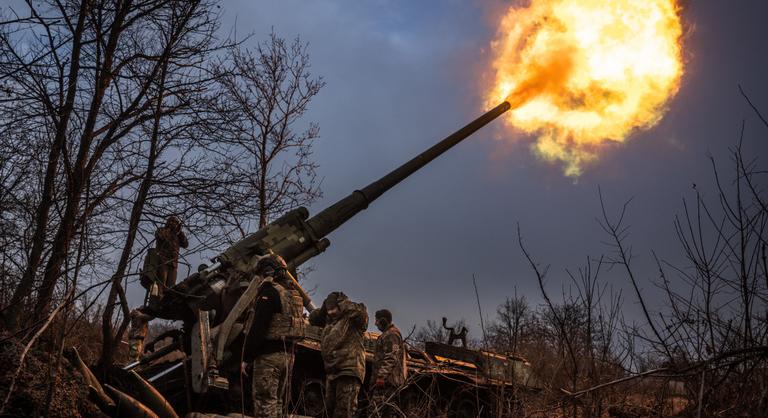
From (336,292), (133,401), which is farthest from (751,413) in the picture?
(336,292)

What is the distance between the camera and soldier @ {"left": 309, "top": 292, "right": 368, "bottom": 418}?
7938 millimetres

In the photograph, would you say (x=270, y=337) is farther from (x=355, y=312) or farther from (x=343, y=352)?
(x=355, y=312)

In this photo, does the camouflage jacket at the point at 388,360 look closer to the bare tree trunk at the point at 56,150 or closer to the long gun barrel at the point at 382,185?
the long gun barrel at the point at 382,185

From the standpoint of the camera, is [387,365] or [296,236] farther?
[296,236]

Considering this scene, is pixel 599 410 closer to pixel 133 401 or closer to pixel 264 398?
pixel 133 401

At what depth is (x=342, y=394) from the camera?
793 cm

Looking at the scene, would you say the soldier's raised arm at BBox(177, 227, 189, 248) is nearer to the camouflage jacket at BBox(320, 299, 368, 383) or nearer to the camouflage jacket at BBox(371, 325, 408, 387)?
the camouflage jacket at BBox(320, 299, 368, 383)

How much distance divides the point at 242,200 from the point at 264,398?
291cm

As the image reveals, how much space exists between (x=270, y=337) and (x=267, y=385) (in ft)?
1.62

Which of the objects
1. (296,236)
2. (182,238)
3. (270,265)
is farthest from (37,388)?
(296,236)

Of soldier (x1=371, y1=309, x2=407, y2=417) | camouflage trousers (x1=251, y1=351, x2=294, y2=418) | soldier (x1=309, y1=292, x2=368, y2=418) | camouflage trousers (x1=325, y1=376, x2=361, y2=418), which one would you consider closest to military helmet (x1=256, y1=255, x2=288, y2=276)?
soldier (x1=309, y1=292, x2=368, y2=418)

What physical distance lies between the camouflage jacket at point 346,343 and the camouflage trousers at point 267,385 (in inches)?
37.7

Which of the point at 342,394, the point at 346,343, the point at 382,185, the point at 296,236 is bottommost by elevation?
the point at 342,394

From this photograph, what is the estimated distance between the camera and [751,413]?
107 inches
